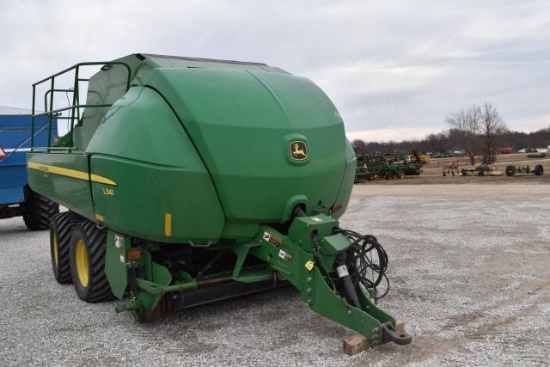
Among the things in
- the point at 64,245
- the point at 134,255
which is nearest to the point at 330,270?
the point at 134,255

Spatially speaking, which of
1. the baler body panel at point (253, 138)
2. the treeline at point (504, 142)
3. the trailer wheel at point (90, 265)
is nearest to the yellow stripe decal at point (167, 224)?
the baler body panel at point (253, 138)

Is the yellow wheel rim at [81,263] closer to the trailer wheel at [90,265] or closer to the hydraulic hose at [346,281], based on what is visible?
the trailer wheel at [90,265]

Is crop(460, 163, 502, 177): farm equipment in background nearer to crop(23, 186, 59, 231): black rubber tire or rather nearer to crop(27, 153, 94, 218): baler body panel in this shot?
crop(23, 186, 59, 231): black rubber tire

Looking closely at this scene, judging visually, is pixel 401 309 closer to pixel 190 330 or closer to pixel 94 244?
pixel 190 330

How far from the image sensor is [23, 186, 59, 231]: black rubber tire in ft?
33.8

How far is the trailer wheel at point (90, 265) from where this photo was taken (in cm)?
517

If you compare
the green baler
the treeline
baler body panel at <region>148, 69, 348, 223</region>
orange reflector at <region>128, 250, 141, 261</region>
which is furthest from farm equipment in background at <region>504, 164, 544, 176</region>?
the treeline

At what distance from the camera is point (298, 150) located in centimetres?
439

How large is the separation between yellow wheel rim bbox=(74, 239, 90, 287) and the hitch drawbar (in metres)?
2.20

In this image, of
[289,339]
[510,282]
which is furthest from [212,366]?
[510,282]

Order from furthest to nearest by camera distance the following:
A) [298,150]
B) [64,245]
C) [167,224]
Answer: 1. [64,245]
2. [298,150]
3. [167,224]

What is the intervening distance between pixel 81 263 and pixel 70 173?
41.8 inches

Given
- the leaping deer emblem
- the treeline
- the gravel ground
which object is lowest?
the gravel ground

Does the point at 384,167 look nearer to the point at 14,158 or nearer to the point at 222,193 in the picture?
the point at 14,158
